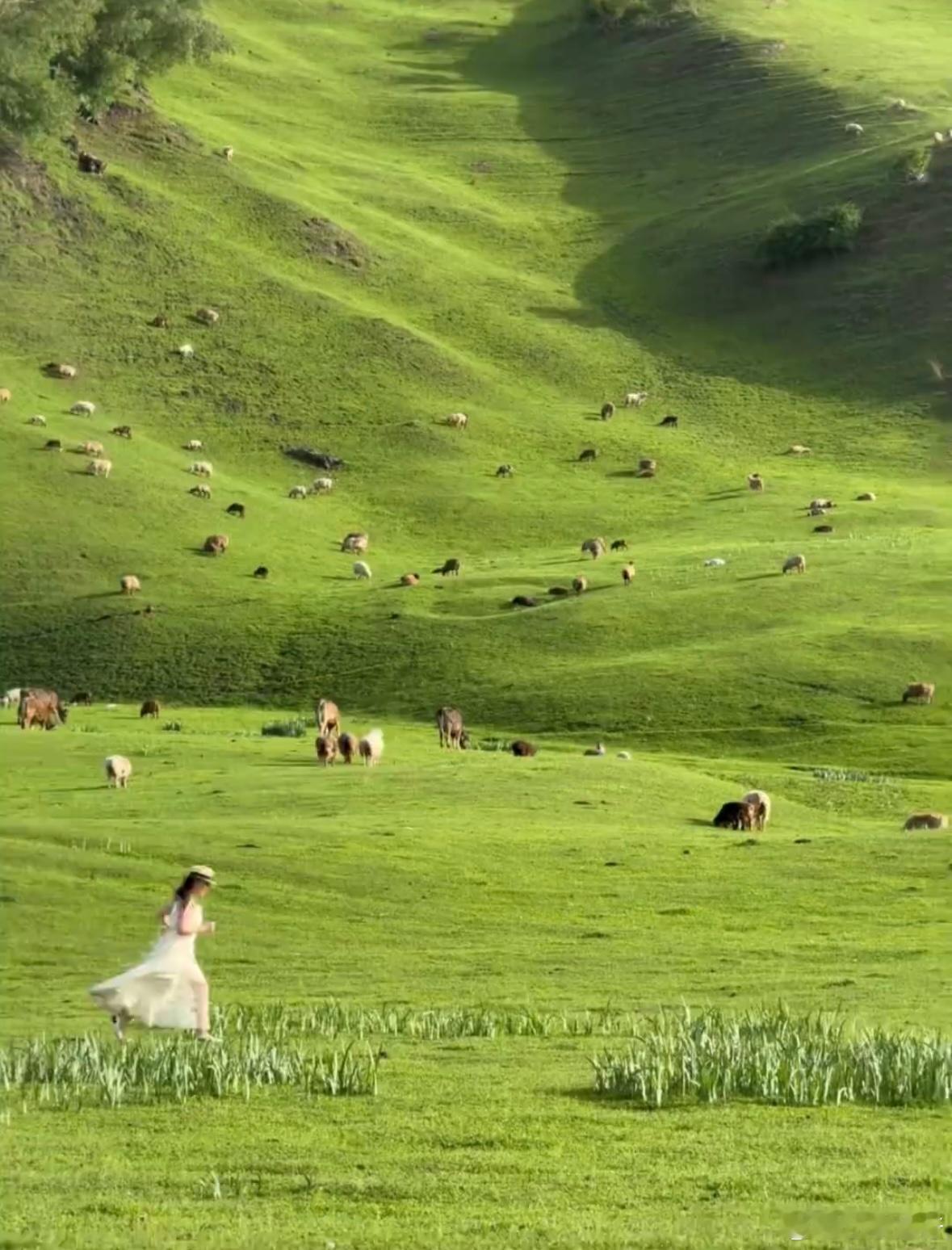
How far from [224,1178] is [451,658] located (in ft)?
160

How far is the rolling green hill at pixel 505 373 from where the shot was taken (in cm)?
6475

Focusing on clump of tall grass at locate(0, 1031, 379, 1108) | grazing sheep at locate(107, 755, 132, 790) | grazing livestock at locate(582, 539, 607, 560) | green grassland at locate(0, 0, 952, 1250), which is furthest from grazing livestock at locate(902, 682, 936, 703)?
clump of tall grass at locate(0, 1031, 379, 1108)

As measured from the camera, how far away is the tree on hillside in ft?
334

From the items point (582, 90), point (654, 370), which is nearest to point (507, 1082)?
point (654, 370)

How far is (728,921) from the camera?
31.4 meters

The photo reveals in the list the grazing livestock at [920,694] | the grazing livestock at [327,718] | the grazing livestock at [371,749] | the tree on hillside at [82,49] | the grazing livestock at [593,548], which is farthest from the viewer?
the tree on hillside at [82,49]

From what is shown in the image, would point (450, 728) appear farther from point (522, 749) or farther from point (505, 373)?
point (505, 373)

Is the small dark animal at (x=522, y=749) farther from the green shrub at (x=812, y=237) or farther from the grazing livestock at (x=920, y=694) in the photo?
the green shrub at (x=812, y=237)

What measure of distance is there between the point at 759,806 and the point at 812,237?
79.9 metres

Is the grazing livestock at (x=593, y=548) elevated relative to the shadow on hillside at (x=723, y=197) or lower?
lower

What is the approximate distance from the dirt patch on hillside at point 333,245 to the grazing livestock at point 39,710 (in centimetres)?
5967

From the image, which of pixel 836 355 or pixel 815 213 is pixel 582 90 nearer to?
pixel 815 213

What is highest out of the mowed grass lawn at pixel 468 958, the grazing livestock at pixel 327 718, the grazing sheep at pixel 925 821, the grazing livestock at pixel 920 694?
the mowed grass lawn at pixel 468 958

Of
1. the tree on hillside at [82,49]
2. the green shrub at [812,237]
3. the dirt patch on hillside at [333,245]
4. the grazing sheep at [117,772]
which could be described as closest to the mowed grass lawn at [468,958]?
the grazing sheep at [117,772]
